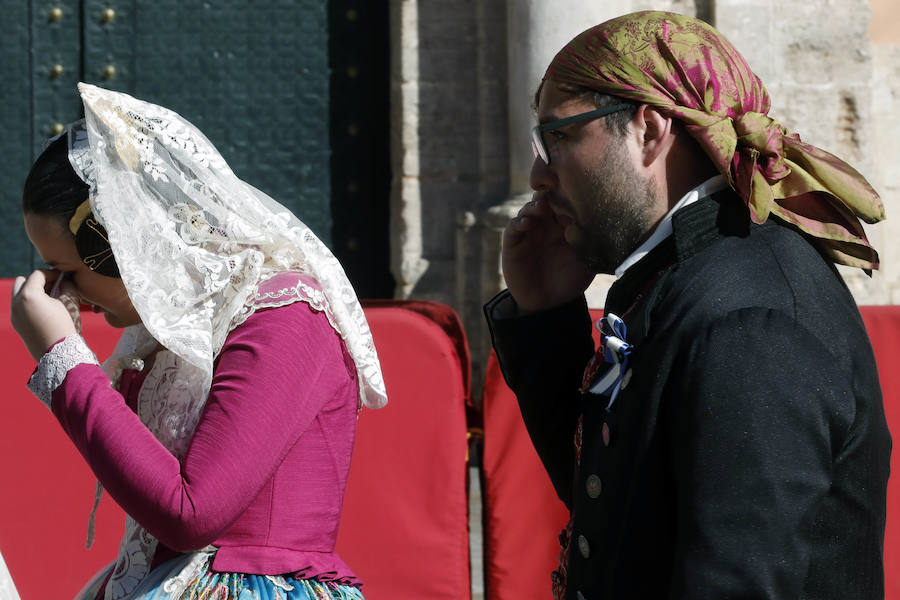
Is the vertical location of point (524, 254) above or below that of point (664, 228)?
below

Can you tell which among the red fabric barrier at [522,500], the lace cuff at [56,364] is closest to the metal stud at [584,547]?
the lace cuff at [56,364]

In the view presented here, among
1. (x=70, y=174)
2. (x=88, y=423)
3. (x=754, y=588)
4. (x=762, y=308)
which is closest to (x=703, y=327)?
(x=762, y=308)

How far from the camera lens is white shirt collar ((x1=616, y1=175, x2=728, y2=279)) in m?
1.43

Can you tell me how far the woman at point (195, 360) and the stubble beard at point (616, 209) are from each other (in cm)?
47

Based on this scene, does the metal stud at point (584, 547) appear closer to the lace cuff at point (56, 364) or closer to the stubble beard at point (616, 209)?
the stubble beard at point (616, 209)

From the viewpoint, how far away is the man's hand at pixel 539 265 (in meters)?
1.78

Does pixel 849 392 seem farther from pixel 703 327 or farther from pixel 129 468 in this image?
pixel 129 468

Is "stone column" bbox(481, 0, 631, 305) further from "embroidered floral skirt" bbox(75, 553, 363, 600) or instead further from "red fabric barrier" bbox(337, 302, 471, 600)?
"embroidered floral skirt" bbox(75, 553, 363, 600)

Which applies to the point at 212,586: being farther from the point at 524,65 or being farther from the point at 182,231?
the point at 524,65

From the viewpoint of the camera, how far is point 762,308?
1244 mm

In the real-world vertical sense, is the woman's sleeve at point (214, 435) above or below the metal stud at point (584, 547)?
above

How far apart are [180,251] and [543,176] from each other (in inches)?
24.8

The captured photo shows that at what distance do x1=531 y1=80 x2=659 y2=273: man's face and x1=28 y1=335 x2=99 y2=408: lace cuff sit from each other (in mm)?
783

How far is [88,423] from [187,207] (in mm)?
424
